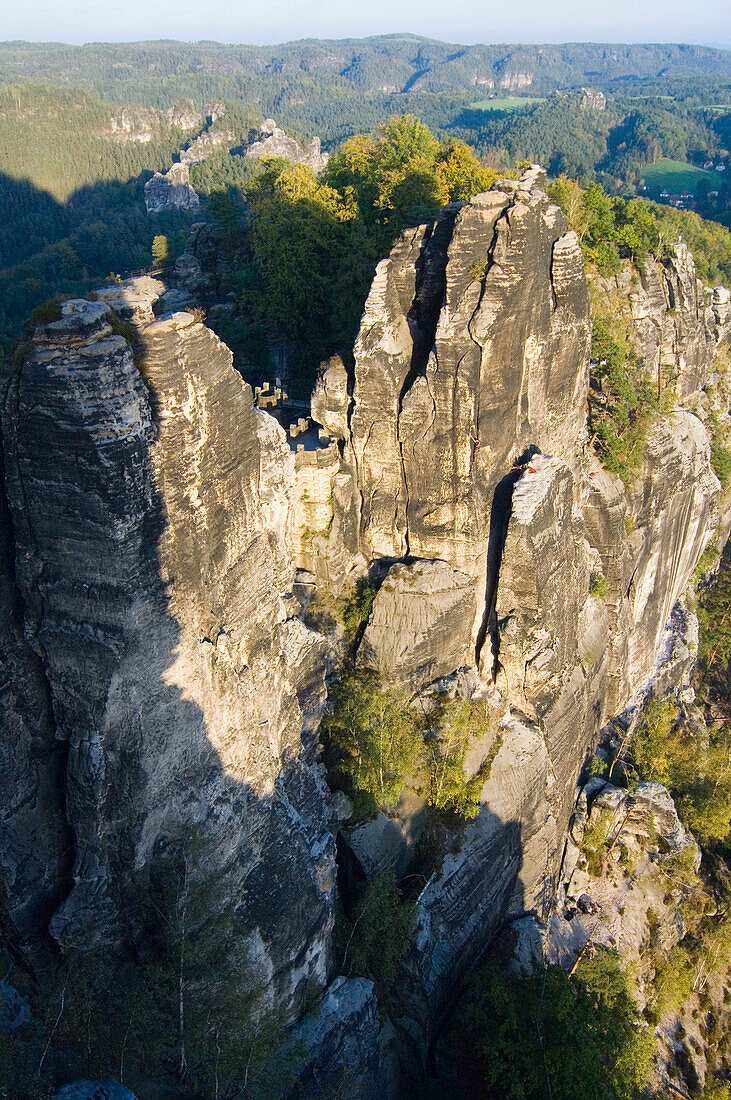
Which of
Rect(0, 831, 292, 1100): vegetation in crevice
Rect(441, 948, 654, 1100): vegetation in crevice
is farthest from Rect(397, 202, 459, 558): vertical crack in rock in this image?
Rect(441, 948, 654, 1100): vegetation in crevice

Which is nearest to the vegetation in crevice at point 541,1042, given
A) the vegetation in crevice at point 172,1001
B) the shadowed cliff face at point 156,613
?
the shadowed cliff face at point 156,613

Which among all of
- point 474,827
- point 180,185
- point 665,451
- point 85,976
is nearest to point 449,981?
point 474,827

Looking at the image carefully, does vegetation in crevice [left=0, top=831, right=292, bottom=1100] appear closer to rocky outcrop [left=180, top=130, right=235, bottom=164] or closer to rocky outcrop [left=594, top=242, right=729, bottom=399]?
rocky outcrop [left=594, top=242, right=729, bottom=399]

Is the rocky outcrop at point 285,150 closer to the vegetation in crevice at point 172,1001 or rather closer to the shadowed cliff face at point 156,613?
the shadowed cliff face at point 156,613

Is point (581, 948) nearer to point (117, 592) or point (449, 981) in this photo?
point (449, 981)

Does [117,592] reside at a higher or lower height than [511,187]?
lower

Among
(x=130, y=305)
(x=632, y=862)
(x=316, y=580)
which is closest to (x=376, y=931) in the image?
(x=316, y=580)

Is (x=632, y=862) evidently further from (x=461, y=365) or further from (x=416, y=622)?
(x=461, y=365)
